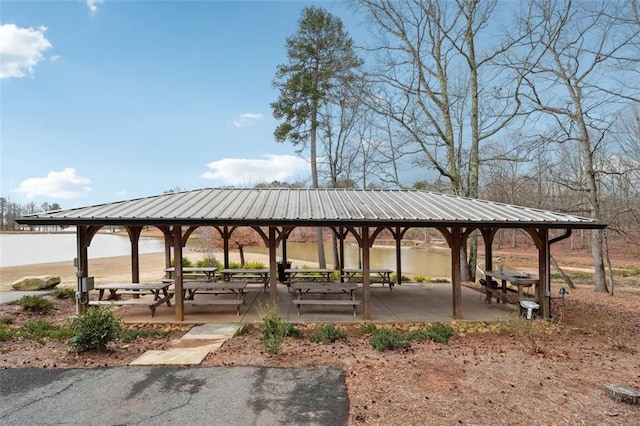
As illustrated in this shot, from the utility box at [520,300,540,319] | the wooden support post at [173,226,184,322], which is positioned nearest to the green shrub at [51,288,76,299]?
the wooden support post at [173,226,184,322]

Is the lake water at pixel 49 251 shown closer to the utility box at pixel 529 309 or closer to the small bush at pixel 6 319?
the small bush at pixel 6 319

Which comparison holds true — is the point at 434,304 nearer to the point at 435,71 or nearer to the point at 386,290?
the point at 386,290

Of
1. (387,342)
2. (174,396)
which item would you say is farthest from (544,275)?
(174,396)

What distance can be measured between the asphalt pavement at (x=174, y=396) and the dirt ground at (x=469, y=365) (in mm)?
281

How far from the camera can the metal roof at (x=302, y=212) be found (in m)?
6.48

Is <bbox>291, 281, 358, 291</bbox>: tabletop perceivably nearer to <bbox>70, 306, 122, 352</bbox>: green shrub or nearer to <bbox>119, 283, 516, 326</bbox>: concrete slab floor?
<bbox>119, 283, 516, 326</bbox>: concrete slab floor

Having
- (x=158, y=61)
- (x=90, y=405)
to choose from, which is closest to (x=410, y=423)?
(x=90, y=405)

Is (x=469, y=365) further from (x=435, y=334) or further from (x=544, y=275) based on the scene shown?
(x=544, y=275)

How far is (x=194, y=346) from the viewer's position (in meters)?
5.42

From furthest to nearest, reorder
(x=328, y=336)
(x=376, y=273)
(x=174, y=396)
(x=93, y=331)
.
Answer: (x=376, y=273), (x=328, y=336), (x=93, y=331), (x=174, y=396)

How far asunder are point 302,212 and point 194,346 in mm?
3158

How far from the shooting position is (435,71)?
46.1ft

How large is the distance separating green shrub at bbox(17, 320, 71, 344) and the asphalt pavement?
1.53m

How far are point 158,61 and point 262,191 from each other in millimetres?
8233
